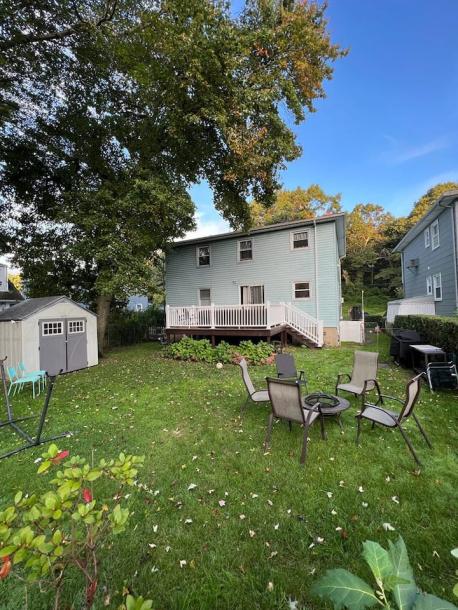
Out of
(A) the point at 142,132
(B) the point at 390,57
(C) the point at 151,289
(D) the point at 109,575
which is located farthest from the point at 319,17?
(D) the point at 109,575

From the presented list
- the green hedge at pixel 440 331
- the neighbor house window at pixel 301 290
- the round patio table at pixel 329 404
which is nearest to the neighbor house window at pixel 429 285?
the green hedge at pixel 440 331

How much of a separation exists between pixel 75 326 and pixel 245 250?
9120mm

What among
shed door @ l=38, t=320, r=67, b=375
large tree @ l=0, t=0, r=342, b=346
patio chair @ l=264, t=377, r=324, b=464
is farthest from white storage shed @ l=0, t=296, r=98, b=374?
patio chair @ l=264, t=377, r=324, b=464

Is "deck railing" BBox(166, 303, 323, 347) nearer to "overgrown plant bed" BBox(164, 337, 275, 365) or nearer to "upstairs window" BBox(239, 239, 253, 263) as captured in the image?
"overgrown plant bed" BBox(164, 337, 275, 365)

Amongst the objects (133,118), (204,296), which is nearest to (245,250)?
(204,296)

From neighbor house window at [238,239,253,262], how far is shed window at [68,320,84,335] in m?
8.57

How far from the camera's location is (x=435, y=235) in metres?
12.9

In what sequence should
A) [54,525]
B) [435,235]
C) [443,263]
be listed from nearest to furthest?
A: 1. [54,525]
2. [443,263]
3. [435,235]

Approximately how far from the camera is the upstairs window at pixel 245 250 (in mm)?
15156

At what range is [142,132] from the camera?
476 inches

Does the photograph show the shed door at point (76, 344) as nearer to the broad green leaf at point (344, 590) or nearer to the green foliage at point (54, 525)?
the green foliage at point (54, 525)

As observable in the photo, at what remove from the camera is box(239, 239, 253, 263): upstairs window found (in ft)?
49.7

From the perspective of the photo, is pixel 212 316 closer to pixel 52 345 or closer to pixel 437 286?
pixel 52 345

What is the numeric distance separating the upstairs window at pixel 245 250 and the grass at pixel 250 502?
10849 millimetres
